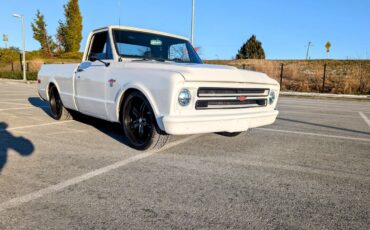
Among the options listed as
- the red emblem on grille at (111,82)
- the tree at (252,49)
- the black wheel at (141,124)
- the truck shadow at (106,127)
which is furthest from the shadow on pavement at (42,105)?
the tree at (252,49)

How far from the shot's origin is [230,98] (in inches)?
169

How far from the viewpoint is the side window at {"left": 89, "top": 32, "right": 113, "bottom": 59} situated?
5.33 m

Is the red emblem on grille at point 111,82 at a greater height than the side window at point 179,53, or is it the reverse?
the side window at point 179,53

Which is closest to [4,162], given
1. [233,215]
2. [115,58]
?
[115,58]

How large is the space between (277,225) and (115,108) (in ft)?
9.94

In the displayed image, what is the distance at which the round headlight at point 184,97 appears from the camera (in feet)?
12.7

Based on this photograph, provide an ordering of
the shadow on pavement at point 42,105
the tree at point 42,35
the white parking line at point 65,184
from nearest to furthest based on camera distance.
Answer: the white parking line at point 65,184, the shadow on pavement at point 42,105, the tree at point 42,35

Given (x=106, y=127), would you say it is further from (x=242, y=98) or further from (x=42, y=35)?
(x=42, y=35)

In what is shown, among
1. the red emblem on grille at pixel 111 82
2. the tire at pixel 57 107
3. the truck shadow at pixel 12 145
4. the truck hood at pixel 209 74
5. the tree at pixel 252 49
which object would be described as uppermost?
the tree at pixel 252 49

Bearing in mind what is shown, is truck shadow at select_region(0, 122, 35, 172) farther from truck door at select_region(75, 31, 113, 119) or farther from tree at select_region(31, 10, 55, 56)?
tree at select_region(31, 10, 55, 56)

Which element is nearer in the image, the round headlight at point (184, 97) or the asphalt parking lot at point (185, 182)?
the asphalt parking lot at point (185, 182)

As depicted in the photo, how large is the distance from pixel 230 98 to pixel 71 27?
51.6 meters

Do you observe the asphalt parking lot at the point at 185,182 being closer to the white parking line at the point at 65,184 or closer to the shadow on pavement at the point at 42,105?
the white parking line at the point at 65,184

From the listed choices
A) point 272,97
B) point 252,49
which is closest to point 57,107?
point 272,97
